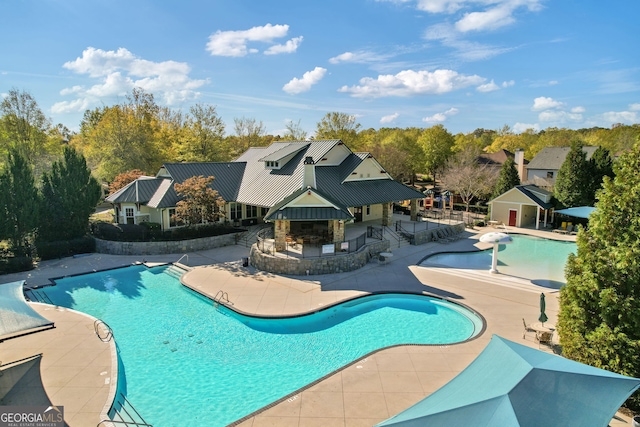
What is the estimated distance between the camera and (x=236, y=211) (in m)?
31.6

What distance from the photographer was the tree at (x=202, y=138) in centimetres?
4438

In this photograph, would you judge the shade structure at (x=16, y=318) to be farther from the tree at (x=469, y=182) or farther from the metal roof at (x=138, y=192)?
the tree at (x=469, y=182)

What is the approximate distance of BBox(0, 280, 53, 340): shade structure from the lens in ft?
33.7

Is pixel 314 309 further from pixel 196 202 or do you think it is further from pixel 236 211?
pixel 236 211

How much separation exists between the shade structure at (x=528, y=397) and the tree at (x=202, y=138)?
41.7m

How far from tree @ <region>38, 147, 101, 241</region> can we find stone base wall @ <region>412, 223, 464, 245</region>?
24338 millimetres

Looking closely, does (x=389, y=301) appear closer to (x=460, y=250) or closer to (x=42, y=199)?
(x=460, y=250)

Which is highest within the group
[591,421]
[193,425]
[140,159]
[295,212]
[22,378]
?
[140,159]

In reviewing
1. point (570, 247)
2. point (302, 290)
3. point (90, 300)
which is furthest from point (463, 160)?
point (90, 300)

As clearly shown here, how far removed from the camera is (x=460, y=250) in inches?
1086

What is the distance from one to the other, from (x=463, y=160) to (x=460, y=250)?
84.2 ft

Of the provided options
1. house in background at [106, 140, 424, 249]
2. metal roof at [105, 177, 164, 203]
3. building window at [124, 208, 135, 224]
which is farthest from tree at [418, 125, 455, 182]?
building window at [124, 208, 135, 224]

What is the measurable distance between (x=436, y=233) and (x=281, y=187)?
12.9 metres

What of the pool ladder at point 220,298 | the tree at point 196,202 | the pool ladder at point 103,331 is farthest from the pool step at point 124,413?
the tree at point 196,202
